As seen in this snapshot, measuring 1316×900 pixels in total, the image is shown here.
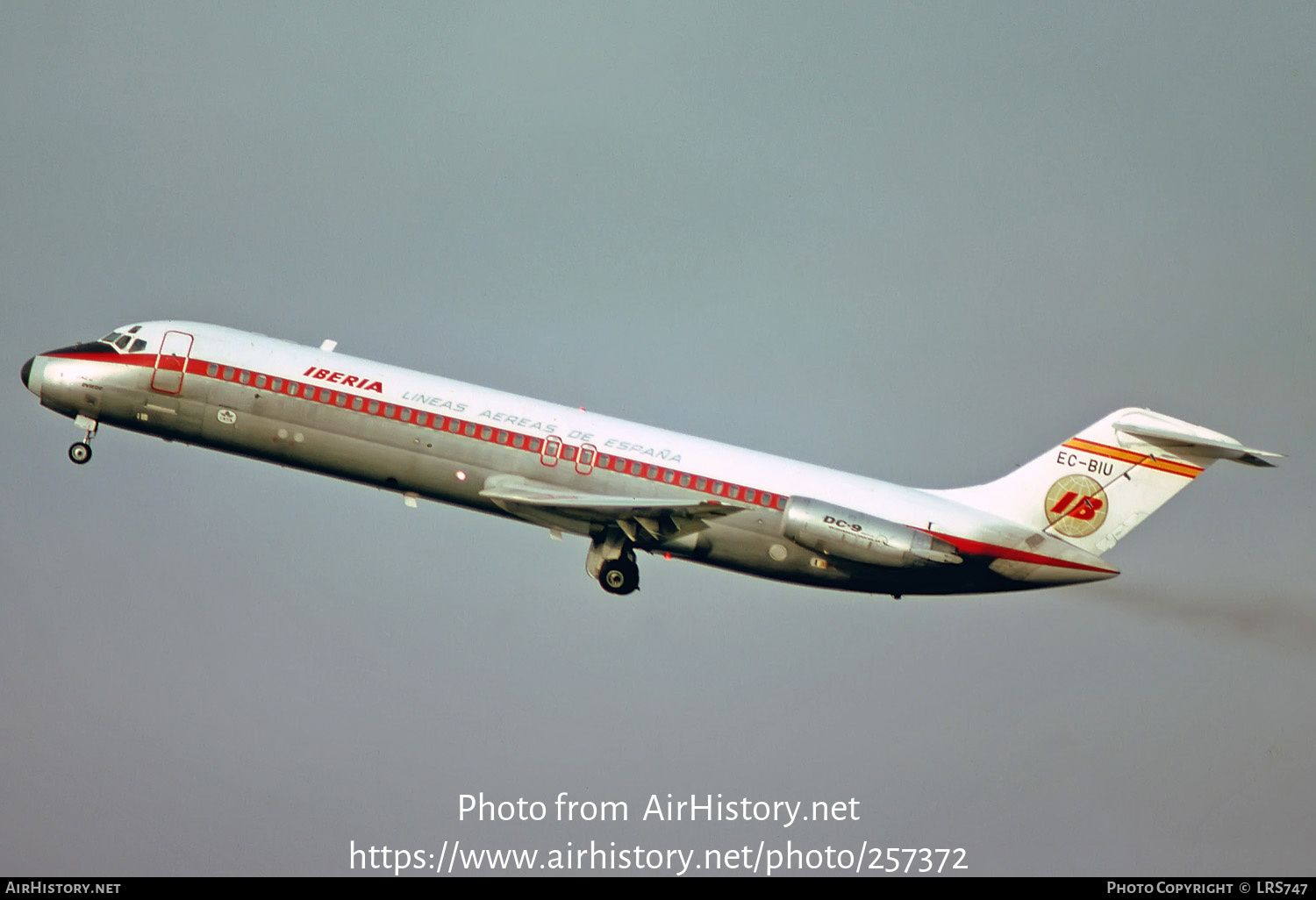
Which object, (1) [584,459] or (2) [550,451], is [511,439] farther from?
(1) [584,459]

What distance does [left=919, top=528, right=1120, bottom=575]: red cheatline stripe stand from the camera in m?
38.0

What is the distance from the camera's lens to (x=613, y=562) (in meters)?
38.2

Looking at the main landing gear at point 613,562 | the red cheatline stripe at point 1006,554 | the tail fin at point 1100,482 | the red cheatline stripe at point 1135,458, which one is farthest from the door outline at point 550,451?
the red cheatline stripe at point 1135,458

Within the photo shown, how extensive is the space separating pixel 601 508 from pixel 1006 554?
970cm

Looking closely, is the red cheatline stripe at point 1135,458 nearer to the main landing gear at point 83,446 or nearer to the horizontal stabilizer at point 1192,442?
the horizontal stabilizer at point 1192,442

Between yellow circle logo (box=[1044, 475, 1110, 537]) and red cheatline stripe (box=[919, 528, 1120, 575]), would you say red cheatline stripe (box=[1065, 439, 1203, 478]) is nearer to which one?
yellow circle logo (box=[1044, 475, 1110, 537])

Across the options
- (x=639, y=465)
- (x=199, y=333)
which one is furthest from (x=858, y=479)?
(x=199, y=333)

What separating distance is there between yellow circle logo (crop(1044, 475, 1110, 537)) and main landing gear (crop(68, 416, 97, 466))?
75.7 ft

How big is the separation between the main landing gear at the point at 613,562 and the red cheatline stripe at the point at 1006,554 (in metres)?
6.86

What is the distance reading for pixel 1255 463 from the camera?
36.1 metres

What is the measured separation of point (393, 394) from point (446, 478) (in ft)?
7.52

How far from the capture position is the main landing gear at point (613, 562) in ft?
125

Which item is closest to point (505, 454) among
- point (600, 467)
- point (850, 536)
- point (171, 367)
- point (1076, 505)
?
point (600, 467)
